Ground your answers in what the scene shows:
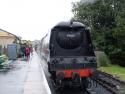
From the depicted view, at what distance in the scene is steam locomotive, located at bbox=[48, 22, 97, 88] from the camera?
54.7 feet

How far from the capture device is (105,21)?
124 ft

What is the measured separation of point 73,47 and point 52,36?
1.17 metres

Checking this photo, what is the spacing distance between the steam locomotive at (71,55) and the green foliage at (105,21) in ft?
54.1

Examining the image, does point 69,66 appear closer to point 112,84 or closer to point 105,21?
point 112,84

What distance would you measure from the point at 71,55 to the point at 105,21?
66.7ft

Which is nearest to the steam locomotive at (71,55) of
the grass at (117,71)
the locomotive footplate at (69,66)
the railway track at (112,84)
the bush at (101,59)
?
the locomotive footplate at (69,66)

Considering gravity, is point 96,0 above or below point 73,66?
above

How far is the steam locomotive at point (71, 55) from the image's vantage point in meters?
16.7

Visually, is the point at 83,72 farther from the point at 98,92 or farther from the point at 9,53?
the point at 9,53

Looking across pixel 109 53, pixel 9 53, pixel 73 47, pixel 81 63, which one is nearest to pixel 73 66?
pixel 81 63

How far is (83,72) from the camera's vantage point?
55.5 feet

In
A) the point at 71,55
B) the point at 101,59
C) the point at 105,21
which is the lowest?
the point at 101,59

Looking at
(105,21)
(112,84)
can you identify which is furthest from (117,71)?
(105,21)

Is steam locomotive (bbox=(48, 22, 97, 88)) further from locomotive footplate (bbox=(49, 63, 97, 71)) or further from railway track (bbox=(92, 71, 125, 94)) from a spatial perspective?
railway track (bbox=(92, 71, 125, 94))
